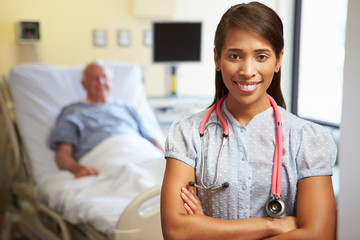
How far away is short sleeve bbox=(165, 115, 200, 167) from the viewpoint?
3.62ft

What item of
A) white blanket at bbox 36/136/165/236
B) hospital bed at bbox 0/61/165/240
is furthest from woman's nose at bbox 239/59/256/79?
white blanket at bbox 36/136/165/236

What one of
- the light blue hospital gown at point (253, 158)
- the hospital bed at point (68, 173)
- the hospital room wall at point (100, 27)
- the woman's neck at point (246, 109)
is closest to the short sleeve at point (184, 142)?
the light blue hospital gown at point (253, 158)

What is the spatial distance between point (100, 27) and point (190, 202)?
2.50 meters

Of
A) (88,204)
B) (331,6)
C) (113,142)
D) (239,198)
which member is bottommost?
(88,204)

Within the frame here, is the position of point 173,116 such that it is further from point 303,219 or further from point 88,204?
point 303,219

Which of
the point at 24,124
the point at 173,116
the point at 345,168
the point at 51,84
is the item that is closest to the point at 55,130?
the point at 24,124

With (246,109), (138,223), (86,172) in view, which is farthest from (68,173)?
(246,109)

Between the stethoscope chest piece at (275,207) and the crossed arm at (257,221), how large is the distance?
20 mm

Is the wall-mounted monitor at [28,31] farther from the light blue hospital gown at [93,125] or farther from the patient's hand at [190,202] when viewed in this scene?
the patient's hand at [190,202]

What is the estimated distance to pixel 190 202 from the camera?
108 centimetres

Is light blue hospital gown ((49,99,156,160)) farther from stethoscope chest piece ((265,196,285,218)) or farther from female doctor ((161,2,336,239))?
stethoscope chest piece ((265,196,285,218))

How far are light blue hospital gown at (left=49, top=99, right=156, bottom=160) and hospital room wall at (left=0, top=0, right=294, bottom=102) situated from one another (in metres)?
0.71

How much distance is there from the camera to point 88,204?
197 cm

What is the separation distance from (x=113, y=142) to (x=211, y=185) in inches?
57.9
